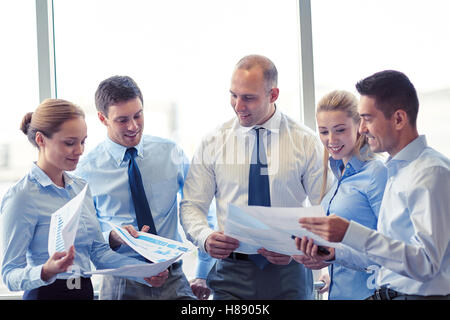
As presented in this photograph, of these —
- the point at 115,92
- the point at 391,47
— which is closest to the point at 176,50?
the point at 115,92

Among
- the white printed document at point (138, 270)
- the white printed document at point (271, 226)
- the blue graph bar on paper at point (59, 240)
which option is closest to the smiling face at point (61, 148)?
the blue graph bar on paper at point (59, 240)

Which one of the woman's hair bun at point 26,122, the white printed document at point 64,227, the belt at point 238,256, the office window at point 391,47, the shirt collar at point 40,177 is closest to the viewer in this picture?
the white printed document at point 64,227

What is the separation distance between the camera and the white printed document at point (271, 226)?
5.15ft

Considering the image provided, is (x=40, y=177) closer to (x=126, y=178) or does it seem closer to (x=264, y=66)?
(x=126, y=178)

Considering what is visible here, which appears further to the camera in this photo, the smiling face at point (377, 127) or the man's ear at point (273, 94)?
the man's ear at point (273, 94)

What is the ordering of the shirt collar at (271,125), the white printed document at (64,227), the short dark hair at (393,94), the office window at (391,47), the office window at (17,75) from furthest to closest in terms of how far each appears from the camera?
the office window at (17,75) < the office window at (391,47) < the shirt collar at (271,125) < the short dark hair at (393,94) < the white printed document at (64,227)

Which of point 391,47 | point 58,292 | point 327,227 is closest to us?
point 327,227

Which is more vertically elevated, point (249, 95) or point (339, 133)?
point (249, 95)

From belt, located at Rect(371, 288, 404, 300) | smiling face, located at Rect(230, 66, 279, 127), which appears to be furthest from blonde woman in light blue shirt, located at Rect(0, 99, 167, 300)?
belt, located at Rect(371, 288, 404, 300)

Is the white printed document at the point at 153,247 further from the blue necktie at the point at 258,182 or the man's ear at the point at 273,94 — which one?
the man's ear at the point at 273,94

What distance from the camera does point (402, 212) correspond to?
160 centimetres

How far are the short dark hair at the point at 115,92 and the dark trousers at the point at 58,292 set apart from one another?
0.83 meters

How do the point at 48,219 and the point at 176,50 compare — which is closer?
the point at 48,219

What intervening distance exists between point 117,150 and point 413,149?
135 cm
